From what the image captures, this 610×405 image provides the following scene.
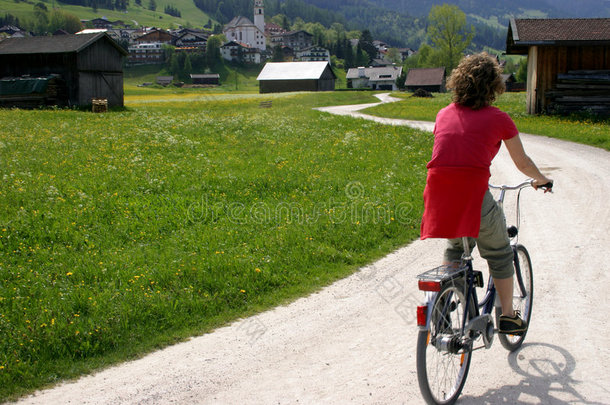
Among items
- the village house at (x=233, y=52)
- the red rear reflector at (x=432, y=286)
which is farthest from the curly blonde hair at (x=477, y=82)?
the village house at (x=233, y=52)

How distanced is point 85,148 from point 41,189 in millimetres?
5811

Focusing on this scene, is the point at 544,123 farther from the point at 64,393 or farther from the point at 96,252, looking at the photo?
the point at 64,393

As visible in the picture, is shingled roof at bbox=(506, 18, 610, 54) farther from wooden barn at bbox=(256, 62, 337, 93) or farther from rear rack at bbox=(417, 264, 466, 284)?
wooden barn at bbox=(256, 62, 337, 93)

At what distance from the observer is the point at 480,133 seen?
4.16 m

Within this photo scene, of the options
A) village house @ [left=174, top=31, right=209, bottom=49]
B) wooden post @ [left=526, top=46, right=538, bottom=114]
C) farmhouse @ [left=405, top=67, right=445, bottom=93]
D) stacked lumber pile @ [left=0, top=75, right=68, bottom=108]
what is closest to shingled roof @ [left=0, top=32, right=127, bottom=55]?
stacked lumber pile @ [left=0, top=75, right=68, bottom=108]

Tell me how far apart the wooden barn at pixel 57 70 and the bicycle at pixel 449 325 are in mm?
37669

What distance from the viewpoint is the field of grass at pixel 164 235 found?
18.7 ft

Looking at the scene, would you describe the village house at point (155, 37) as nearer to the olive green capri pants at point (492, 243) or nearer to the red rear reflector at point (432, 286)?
the olive green capri pants at point (492, 243)

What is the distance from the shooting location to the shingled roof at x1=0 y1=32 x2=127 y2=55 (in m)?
37.1

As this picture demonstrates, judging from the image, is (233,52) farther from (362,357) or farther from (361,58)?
(362,357)

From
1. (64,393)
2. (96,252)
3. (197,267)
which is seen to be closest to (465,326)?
(64,393)

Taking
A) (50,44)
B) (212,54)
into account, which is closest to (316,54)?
(212,54)

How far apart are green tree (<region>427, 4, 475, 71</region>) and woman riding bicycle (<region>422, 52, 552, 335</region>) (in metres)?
83.6

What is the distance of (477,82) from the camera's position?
13.7 feet
